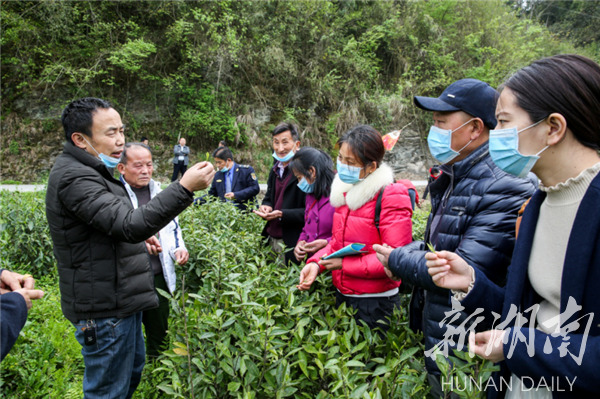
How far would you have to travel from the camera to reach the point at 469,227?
1586 mm

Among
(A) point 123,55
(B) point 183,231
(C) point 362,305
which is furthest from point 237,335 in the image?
(A) point 123,55

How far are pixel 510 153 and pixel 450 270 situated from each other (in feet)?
1.54

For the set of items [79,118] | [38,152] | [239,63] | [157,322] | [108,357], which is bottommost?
[38,152]

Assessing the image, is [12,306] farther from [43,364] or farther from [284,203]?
[284,203]

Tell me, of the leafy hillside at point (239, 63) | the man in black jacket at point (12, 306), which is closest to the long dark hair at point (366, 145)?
the man in black jacket at point (12, 306)

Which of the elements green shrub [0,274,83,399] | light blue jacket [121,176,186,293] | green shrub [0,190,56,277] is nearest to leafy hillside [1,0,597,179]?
green shrub [0,190,56,277]

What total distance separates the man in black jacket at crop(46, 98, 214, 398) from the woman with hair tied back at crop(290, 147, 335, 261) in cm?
132

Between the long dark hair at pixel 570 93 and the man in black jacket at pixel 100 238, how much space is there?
59.0 inches

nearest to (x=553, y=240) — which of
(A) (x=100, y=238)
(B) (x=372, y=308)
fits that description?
(B) (x=372, y=308)

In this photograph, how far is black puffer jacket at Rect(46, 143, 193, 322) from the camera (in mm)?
1917

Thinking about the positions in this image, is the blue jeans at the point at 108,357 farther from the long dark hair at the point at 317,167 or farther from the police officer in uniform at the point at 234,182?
the police officer in uniform at the point at 234,182

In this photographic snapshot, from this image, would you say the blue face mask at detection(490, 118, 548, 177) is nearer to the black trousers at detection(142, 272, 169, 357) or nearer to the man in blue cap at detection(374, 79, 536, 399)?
the man in blue cap at detection(374, 79, 536, 399)

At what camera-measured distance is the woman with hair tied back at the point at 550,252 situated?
3.48 feet

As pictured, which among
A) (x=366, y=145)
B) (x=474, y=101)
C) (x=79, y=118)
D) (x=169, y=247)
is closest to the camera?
(x=474, y=101)
